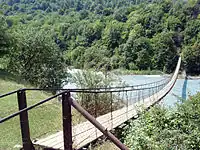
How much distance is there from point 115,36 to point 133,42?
15.2 feet

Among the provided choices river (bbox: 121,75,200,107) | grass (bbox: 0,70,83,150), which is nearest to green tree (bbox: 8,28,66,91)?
grass (bbox: 0,70,83,150)

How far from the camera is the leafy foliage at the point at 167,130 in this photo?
302 cm

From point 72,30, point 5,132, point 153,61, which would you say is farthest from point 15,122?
point 72,30

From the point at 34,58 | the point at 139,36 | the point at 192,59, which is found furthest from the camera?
the point at 139,36

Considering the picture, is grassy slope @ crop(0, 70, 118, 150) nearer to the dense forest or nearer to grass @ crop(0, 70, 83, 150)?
grass @ crop(0, 70, 83, 150)

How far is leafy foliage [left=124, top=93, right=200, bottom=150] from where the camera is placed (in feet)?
9.92

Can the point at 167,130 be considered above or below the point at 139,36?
below

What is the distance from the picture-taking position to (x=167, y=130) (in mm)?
3295

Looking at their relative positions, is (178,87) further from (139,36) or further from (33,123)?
(33,123)

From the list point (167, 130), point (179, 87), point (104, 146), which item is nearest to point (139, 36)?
point (179, 87)

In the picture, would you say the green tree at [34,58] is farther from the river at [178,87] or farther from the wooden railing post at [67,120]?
the wooden railing post at [67,120]

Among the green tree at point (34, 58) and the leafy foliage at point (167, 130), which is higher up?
the green tree at point (34, 58)

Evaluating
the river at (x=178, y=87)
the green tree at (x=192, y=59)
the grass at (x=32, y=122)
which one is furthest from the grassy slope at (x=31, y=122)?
the green tree at (x=192, y=59)

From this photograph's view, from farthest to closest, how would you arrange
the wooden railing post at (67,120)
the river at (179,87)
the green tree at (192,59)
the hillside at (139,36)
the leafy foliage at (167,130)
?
the hillside at (139,36) < the green tree at (192,59) < the river at (179,87) < the leafy foliage at (167,130) < the wooden railing post at (67,120)
